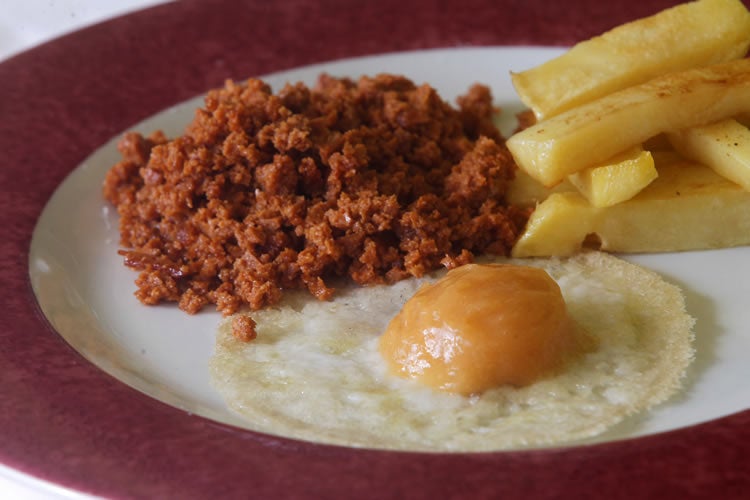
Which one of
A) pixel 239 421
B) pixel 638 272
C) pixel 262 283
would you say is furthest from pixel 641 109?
pixel 239 421

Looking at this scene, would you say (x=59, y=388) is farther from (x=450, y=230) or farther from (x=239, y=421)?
(x=450, y=230)

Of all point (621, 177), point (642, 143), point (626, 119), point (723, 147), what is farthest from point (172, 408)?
A: point (723, 147)

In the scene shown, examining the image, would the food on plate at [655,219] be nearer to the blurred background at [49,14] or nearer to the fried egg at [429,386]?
the fried egg at [429,386]

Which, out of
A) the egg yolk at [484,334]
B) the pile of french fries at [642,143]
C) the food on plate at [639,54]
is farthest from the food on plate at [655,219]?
the egg yolk at [484,334]

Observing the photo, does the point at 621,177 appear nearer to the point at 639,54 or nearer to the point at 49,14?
the point at 639,54

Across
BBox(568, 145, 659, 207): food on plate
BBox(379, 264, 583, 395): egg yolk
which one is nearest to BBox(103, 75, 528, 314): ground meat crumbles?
BBox(568, 145, 659, 207): food on plate

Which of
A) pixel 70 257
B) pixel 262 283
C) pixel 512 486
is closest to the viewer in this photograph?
pixel 512 486
